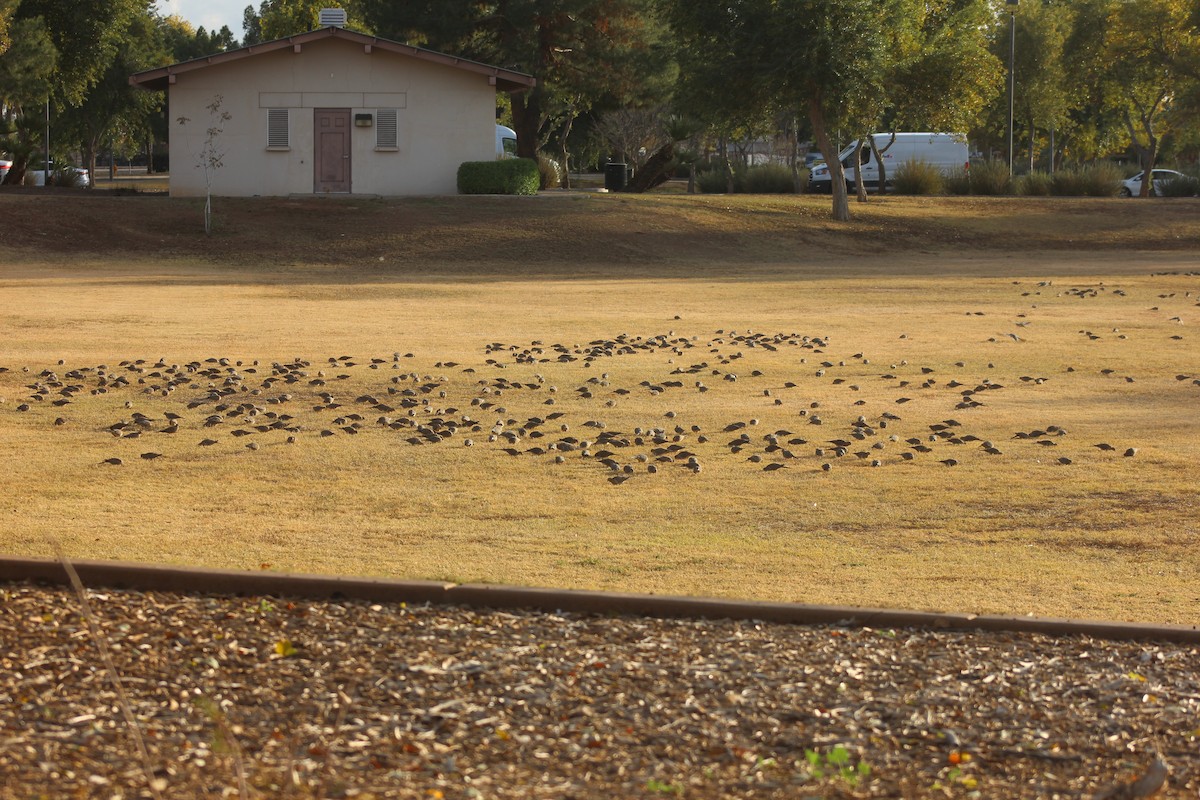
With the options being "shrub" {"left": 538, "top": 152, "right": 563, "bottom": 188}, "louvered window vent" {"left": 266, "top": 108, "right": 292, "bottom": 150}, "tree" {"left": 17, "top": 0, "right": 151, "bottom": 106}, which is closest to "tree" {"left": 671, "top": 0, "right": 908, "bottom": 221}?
"shrub" {"left": 538, "top": 152, "right": 563, "bottom": 188}

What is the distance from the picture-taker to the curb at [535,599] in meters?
5.82

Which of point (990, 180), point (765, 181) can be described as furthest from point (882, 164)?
point (990, 180)

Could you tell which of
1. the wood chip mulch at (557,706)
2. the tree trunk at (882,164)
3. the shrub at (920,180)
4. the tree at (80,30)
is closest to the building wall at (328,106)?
the tree at (80,30)

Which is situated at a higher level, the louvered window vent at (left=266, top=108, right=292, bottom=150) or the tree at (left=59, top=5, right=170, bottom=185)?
the tree at (left=59, top=5, right=170, bottom=185)

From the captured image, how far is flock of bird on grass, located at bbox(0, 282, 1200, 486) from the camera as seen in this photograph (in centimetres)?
1072

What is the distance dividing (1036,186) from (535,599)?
4727 centimetres

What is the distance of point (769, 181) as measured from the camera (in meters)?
52.7

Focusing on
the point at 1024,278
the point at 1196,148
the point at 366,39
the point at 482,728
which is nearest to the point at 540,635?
the point at 482,728

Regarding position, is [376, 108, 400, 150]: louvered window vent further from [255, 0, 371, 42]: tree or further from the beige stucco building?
[255, 0, 371, 42]: tree

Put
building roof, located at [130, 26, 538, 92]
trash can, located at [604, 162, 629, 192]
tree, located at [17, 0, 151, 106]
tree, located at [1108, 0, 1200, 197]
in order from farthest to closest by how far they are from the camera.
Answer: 1. trash can, located at [604, 162, 629, 192]
2. tree, located at [1108, 0, 1200, 197]
3. tree, located at [17, 0, 151, 106]
4. building roof, located at [130, 26, 538, 92]

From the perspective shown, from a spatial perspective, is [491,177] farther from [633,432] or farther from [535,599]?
[535,599]

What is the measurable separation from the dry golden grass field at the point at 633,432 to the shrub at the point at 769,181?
25.6 metres

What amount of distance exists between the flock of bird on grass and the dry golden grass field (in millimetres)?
52

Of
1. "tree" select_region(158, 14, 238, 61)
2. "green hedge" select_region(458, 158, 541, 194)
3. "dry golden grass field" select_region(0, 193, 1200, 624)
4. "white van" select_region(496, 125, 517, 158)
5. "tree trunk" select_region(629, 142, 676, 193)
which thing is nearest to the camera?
"dry golden grass field" select_region(0, 193, 1200, 624)
